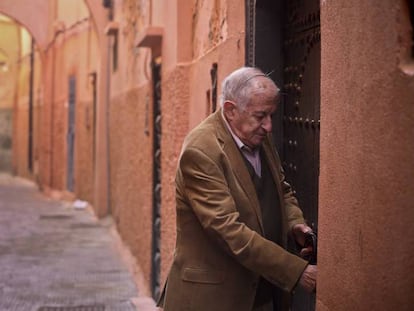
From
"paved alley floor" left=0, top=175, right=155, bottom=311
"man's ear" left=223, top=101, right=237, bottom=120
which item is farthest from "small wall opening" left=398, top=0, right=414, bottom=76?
"paved alley floor" left=0, top=175, right=155, bottom=311

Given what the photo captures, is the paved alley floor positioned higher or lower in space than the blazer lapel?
lower

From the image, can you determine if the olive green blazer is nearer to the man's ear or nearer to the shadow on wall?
the man's ear

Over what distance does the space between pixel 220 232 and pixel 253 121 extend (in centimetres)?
42

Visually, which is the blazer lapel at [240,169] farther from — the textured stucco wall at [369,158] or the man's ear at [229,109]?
the textured stucco wall at [369,158]

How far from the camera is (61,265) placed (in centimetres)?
1016

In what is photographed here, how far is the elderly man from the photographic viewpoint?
3096 millimetres

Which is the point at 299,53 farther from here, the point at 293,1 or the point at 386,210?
the point at 386,210

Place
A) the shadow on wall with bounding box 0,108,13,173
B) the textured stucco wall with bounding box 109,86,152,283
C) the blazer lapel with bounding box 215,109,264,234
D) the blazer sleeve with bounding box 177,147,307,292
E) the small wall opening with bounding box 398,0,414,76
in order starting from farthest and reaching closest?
1. the shadow on wall with bounding box 0,108,13,173
2. the textured stucco wall with bounding box 109,86,152,283
3. the blazer lapel with bounding box 215,109,264,234
4. the blazer sleeve with bounding box 177,147,307,292
5. the small wall opening with bounding box 398,0,414,76

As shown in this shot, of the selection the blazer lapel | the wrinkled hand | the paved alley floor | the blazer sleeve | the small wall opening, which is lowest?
the paved alley floor

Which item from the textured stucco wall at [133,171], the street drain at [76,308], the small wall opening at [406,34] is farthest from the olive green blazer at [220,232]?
the textured stucco wall at [133,171]

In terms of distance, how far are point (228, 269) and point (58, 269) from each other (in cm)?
684

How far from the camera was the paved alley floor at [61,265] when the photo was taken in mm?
8133

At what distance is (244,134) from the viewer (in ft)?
10.7

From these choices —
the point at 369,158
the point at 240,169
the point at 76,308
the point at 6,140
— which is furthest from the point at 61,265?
the point at 6,140
